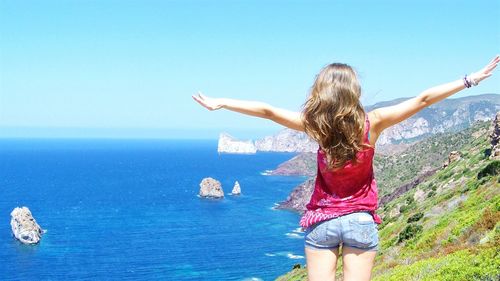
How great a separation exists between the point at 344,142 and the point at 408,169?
135m

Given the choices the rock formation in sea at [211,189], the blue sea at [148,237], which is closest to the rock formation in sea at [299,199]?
the blue sea at [148,237]

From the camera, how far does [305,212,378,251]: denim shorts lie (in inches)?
199

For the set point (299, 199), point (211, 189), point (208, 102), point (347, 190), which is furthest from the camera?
point (211, 189)

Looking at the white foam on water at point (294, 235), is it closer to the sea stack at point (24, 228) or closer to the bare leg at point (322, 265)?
the sea stack at point (24, 228)

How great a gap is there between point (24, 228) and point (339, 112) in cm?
11153

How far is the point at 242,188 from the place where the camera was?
642 feet

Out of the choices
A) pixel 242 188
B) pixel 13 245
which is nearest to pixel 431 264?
pixel 13 245

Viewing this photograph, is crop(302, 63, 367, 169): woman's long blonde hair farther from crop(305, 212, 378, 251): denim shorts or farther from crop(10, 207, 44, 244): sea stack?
crop(10, 207, 44, 244): sea stack

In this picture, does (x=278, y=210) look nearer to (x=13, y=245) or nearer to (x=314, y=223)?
(x=13, y=245)

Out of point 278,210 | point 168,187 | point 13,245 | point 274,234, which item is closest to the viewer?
point 13,245

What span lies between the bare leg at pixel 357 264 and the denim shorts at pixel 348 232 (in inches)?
2.1

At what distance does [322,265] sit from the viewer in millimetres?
5152

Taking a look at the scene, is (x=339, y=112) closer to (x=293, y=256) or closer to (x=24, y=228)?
(x=293, y=256)

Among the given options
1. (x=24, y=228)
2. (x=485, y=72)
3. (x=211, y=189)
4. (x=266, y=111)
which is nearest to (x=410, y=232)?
(x=485, y=72)
